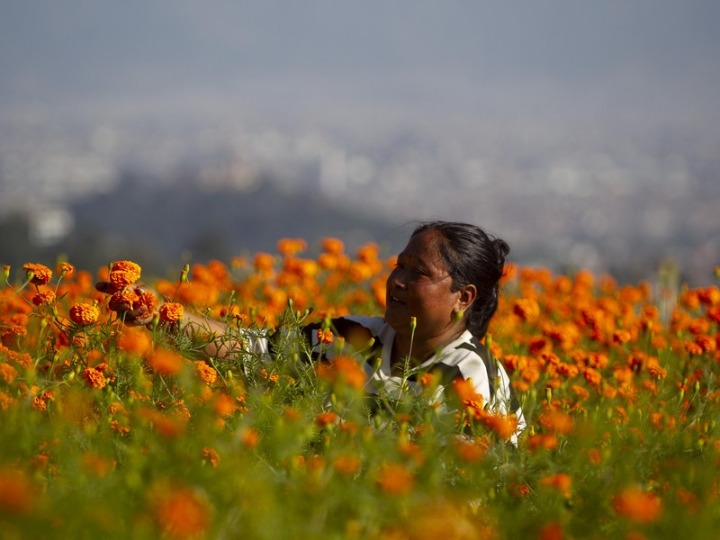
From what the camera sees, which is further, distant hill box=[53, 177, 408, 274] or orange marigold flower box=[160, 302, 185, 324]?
distant hill box=[53, 177, 408, 274]

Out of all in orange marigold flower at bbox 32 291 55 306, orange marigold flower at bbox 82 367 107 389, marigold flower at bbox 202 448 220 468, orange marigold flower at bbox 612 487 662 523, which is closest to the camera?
orange marigold flower at bbox 612 487 662 523

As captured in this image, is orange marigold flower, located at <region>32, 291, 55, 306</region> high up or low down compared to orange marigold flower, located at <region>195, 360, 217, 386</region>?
up

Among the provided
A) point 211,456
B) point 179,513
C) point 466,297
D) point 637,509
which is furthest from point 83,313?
point 637,509

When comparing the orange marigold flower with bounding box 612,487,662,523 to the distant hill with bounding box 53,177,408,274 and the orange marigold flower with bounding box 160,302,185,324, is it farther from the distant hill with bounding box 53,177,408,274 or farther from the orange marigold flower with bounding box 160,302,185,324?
the distant hill with bounding box 53,177,408,274

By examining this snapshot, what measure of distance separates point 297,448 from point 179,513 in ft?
2.41

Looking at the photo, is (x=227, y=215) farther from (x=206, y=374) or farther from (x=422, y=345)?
(x=206, y=374)

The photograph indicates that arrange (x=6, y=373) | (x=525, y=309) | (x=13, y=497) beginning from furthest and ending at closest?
(x=525, y=309) → (x=6, y=373) → (x=13, y=497)

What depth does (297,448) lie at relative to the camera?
207 cm

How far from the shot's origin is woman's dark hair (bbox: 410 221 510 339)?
3.17 m

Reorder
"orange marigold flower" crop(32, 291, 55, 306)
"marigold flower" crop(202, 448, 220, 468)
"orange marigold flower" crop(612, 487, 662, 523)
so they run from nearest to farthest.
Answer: "orange marigold flower" crop(612, 487, 662, 523), "marigold flower" crop(202, 448, 220, 468), "orange marigold flower" crop(32, 291, 55, 306)

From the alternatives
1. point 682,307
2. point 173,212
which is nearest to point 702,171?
point 173,212

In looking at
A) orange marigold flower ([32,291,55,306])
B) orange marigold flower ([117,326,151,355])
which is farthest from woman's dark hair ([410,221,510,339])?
orange marigold flower ([32,291,55,306])

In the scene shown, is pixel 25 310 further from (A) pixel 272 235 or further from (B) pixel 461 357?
(A) pixel 272 235

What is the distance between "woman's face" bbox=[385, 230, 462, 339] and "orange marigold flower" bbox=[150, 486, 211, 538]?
1.66 meters
